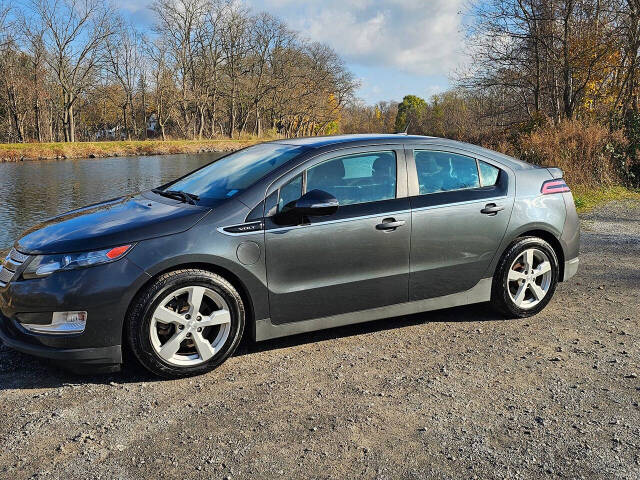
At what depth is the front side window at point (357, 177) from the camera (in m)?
4.33

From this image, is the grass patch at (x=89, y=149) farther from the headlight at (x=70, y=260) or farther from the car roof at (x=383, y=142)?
the headlight at (x=70, y=260)

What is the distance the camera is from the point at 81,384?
3.77 m

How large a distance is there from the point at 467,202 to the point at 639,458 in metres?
2.36

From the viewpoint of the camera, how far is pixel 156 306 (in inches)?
147

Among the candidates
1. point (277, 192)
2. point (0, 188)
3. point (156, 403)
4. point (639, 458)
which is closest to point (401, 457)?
point (639, 458)

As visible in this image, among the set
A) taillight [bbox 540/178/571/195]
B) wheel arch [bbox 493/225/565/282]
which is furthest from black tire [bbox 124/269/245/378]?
taillight [bbox 540/178/571/195]

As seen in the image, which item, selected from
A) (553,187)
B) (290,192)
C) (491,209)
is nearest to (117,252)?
(290,192)

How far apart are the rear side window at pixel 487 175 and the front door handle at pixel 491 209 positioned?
203 mm

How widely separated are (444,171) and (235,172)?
170cm

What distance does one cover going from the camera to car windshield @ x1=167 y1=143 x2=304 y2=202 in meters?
4.29

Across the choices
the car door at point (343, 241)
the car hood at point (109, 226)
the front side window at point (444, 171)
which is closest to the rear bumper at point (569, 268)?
the front side window at point (444, 171)

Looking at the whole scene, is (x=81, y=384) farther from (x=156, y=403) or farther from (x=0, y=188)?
(x=0, y=188)

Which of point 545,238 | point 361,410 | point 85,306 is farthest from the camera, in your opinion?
point 545,238

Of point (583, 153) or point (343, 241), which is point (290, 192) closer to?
point (343, 241)
